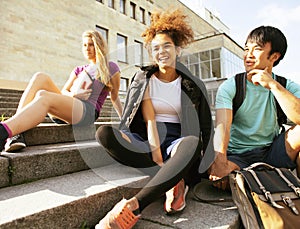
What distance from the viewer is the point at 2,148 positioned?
164 cm

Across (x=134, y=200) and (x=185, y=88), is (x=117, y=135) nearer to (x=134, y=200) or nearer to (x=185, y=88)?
(x=134, y=200)

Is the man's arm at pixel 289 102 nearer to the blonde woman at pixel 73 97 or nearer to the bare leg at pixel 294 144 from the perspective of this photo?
the bare leg at pixel 294 144

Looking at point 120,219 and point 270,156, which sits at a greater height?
point 270,156

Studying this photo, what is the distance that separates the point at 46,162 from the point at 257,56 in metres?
1.74

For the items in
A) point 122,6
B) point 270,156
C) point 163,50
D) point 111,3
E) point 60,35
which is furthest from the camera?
point 122,6

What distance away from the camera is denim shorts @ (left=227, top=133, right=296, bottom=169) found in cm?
178

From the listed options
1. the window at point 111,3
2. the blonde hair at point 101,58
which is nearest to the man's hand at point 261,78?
the blonde hair at point 101,58

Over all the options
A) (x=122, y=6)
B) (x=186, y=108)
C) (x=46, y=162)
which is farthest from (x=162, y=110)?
(x=122, y=6)

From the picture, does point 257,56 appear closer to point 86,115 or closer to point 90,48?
point 86,115

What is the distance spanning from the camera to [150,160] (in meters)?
1.75

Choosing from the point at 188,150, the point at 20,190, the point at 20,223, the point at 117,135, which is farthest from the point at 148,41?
the point at 20,223

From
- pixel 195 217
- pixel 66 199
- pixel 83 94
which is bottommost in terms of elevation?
pixel 195 217

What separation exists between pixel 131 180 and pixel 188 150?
1.45ft

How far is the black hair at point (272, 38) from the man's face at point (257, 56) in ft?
0.09
